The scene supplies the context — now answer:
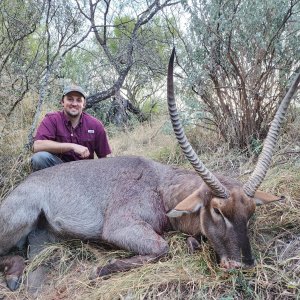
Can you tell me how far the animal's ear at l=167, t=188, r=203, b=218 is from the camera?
3.59 m

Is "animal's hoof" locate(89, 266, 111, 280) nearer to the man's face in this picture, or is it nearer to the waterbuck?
the waterbuck

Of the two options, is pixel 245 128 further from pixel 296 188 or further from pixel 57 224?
pixel 57 224

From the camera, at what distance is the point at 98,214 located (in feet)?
14.0

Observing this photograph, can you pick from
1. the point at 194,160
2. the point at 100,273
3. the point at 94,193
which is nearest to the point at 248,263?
the point at 194,160

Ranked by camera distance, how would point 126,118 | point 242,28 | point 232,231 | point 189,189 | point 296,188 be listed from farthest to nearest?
1. point 126,118
2. point 242,28
3. point 296,188
4. point 189,189
5. point 232,231

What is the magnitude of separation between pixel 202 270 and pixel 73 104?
118 inches

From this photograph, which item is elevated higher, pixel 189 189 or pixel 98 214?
pixel 189 189

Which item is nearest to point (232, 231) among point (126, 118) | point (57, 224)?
point (57, 224)

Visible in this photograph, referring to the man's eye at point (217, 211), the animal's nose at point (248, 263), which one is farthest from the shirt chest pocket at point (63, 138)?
the animal's nose at point (248, 263)

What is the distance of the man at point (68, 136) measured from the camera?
531 cm

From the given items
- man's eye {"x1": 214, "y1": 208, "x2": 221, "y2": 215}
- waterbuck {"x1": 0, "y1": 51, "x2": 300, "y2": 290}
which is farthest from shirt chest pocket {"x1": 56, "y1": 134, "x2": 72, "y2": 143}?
man's eye {"x1": 214, "y1": 208, "x2": 221, "y2": 215}

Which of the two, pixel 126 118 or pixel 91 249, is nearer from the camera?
pixel 91 249

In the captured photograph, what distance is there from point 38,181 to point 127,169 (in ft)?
3.09

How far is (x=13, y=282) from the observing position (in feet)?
12.7
